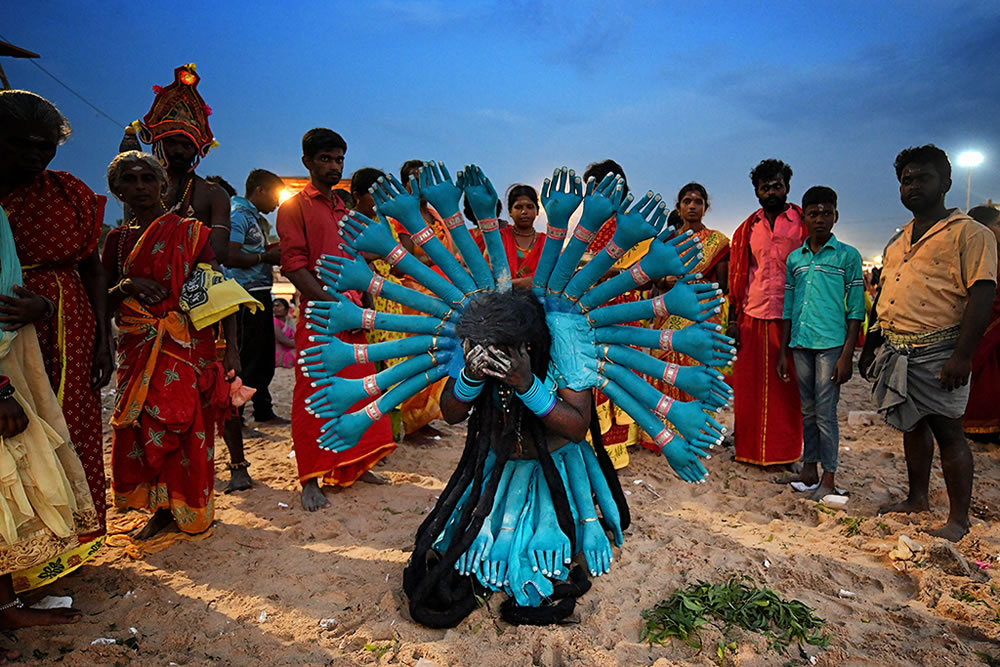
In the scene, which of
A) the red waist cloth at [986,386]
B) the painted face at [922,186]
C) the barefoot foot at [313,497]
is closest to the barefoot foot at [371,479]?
the barefoot foot at [313,497]

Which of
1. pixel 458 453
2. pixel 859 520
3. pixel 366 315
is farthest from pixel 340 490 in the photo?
pixel 859 520

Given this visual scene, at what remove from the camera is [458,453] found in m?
4.75

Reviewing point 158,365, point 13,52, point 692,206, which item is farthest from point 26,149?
point 13,52

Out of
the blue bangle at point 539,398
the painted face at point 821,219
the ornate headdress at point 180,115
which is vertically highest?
the ornate headdress at point 180,115

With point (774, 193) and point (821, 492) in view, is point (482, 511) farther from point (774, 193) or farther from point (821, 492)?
point (774, 193)

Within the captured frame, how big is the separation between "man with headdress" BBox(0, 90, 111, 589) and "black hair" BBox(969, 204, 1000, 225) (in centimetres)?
615

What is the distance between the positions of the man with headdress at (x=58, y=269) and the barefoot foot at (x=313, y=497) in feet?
3.60

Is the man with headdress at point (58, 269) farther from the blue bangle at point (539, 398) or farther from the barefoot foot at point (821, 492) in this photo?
the barefoot foot at point (821, 492)

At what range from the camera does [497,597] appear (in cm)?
244

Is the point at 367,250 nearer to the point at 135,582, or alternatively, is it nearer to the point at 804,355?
the point at 135,582

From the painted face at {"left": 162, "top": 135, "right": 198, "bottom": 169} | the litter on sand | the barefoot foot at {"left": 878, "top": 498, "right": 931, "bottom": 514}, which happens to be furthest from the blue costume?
the barefoot foot at {"left": 878, "top": 498, "right": 931, "bottom": 514}

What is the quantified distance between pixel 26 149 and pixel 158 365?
3.96 ft

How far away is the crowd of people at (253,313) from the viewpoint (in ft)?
7.34

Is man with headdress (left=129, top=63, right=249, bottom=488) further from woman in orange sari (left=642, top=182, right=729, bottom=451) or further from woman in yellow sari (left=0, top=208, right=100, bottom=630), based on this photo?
woman in orange sari (left=642, top=182, right=729, bottom=451)
